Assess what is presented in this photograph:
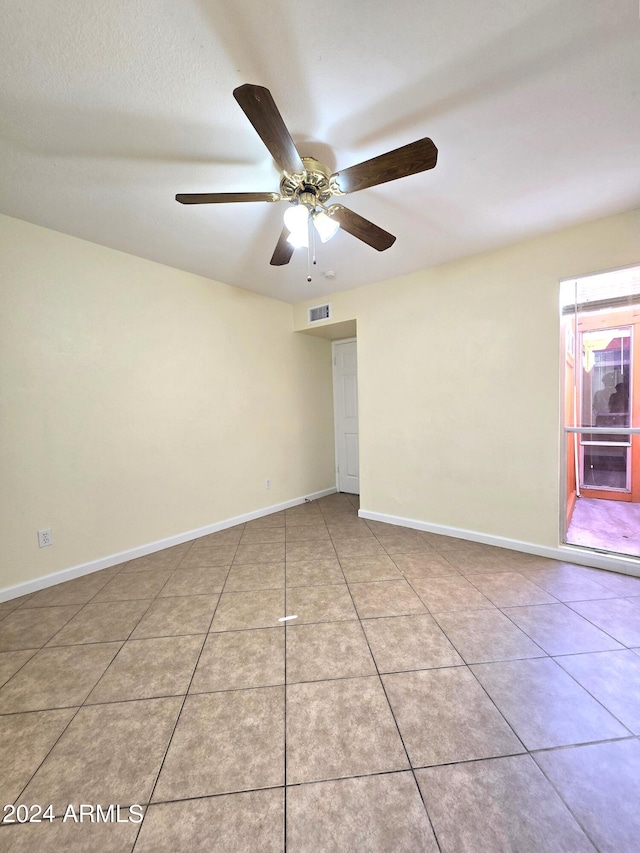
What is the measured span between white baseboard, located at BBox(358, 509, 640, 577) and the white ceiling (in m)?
2.49

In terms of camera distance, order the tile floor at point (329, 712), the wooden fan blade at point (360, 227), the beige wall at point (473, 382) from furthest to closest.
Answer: the beige wall at point (473, 382), the wooden fan blade at point (360, 227), the tile floor at point (329, 712)

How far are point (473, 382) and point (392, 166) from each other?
6.77 ft

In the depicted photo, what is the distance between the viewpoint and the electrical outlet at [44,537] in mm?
2369

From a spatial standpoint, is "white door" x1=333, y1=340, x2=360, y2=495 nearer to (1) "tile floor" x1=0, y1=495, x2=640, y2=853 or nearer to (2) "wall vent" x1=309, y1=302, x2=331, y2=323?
(2) "wall vent" x1=309, y1=302, x2=331, y2=323

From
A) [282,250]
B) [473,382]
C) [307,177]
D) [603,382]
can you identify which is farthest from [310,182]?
[603,382]

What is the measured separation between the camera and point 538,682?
4.85 feet

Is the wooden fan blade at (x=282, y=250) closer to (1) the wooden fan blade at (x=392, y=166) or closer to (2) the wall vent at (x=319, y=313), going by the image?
(1) the wooden fan blade at (x=392, y=166)

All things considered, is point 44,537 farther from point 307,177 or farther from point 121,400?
point 307,177

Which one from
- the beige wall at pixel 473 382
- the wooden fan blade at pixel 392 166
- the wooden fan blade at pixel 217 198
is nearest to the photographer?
the wooden fan blade at pixel 392 166

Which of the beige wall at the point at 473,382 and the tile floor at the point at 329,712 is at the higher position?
the beige wall at the point at 473,382

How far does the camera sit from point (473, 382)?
2975 mm

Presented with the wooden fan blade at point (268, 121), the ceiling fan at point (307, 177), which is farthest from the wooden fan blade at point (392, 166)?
the wooden fan blade at point (268, 121)

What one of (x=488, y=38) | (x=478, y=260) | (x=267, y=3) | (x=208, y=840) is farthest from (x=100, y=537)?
(x=478, y=260)

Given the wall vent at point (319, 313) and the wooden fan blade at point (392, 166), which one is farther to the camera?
the wall vent at point (319, 313)
